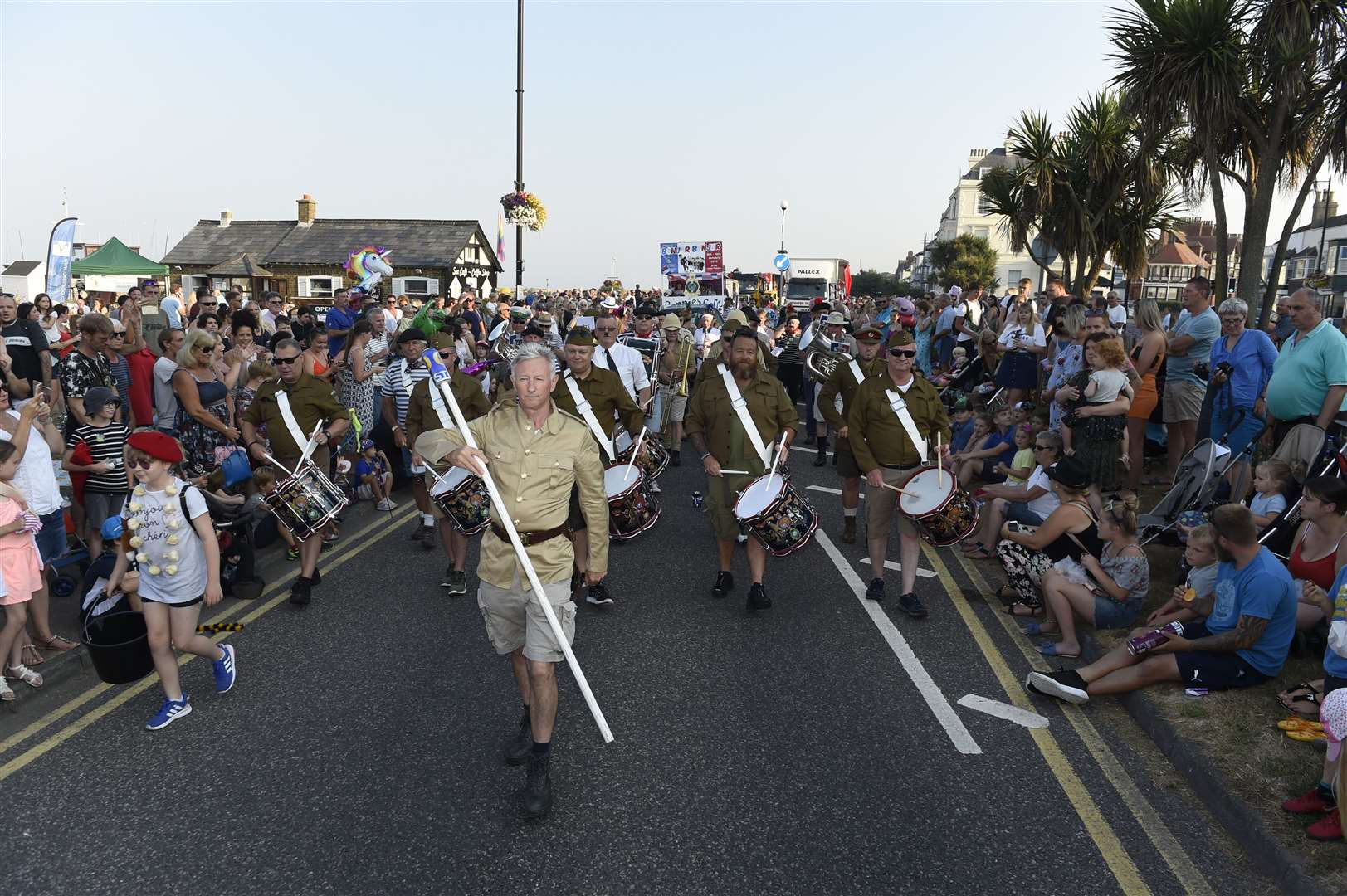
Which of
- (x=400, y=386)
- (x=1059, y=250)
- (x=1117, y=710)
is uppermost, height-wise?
(x=1059, y=250)

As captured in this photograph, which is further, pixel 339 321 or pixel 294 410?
pixel 339 321

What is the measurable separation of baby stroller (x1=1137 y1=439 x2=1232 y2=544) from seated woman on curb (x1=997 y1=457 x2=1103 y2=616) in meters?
1.32

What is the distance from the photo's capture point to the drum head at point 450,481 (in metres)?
6.40

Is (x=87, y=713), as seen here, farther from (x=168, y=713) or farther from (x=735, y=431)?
(x=735, y=431)

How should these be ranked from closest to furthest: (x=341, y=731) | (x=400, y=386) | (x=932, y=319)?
(x=341, y=731), (x=400, y=386), (x=932, y=319)

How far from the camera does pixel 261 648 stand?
627 cm

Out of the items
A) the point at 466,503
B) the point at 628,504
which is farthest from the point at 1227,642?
the point at 466,503

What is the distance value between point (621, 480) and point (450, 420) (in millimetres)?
1419

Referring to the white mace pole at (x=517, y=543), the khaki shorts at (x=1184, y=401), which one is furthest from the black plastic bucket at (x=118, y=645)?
the khaki shorts at (x=1184, y=401)

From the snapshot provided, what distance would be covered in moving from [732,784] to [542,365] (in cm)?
221

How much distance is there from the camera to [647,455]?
7910 millimetres

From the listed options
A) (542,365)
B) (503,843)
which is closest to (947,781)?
(503,843)

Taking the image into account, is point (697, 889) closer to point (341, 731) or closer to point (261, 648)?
point (341, 731)

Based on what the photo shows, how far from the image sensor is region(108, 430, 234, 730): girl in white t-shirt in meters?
5.09
